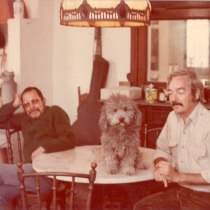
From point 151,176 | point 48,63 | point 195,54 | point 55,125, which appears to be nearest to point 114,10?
point 151,176

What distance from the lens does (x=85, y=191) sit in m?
2.64

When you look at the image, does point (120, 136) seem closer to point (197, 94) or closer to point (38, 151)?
point (197, 94)

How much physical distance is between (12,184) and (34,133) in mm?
467

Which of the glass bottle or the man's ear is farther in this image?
the glass bottle

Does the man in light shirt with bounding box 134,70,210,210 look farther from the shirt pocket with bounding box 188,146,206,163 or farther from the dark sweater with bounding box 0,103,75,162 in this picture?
the dark sweater with bounding box 0,103,75,162

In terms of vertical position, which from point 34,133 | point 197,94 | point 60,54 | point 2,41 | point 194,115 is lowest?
point 34,133

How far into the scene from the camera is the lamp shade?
7.73ft

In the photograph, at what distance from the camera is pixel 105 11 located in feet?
7.71

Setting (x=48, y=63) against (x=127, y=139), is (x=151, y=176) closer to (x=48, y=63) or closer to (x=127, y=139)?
(x=127, y=139)

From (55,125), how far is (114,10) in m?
1.25

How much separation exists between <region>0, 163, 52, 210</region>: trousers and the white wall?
1968 millimetres

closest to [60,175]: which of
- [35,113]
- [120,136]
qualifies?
[120,136]

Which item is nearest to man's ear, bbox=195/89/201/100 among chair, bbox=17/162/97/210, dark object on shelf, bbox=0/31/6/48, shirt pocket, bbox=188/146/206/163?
shirt pocket, bbox=188/146/206/163

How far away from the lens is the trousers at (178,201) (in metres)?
2.55
